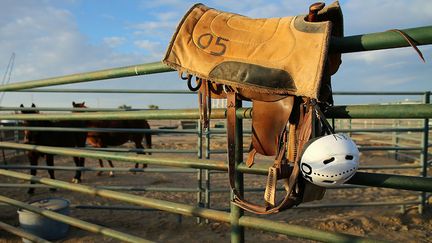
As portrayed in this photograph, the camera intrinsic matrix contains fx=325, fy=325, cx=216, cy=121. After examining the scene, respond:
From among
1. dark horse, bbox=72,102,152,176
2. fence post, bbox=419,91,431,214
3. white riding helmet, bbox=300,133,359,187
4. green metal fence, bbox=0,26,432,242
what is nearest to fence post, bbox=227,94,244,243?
green metal fence, bbox=0,26,432,242


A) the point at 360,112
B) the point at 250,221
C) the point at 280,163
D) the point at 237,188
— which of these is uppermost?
the point at 360,112

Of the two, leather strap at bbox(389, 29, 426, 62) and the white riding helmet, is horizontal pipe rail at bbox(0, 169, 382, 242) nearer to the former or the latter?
the white riding helmet

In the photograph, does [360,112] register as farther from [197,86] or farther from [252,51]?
[197,86]

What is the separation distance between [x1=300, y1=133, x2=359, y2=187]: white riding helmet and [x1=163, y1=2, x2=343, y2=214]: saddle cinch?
0.25ft

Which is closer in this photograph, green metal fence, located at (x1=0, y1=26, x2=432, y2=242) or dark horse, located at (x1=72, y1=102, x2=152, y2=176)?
green metal fence, located at (x1=0, y1=26, x2=432, y2=242)

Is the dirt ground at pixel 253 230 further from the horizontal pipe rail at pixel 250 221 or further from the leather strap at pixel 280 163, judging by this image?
the leather strap at pixel 280 163

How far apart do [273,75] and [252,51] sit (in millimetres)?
136

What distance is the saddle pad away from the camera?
988mm

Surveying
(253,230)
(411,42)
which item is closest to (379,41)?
(411,42)

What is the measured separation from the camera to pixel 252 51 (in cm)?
112

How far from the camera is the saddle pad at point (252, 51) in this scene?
99 centimetres

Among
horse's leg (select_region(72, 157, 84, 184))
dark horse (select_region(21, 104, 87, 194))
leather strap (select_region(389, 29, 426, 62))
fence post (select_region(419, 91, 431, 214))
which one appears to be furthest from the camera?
horse's leg (select_region(72, 157, 84, 184))

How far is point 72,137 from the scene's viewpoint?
6215 millimetres

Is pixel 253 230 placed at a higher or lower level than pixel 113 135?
lower
